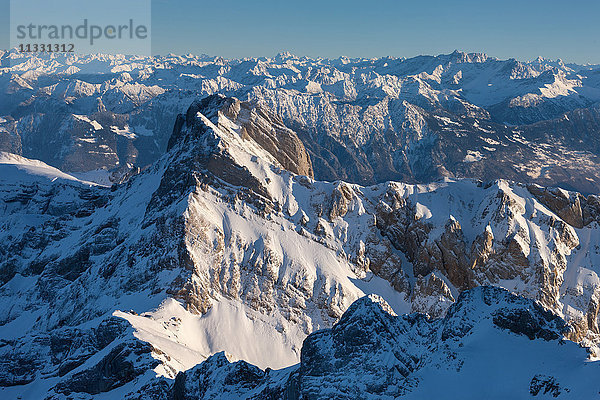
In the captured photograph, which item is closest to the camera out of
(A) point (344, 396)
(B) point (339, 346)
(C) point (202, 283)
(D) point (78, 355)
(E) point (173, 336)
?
(A) point (344, 396)

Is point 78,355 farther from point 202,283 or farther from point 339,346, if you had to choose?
point 339,346

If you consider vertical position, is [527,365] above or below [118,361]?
above

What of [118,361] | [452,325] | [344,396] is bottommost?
[118,361]

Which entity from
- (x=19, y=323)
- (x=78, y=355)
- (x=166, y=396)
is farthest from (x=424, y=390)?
(x=19, y=323)

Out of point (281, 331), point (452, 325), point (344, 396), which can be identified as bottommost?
point (281, 331)

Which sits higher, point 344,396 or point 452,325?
point 452,325

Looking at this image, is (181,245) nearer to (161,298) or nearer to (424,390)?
(161,298)

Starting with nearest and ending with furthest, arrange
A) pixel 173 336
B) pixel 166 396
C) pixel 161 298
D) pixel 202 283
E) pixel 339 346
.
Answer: pixel 339 346
pixel 166 396
pixel 173 336
pixel 161 298
pixel 202 283

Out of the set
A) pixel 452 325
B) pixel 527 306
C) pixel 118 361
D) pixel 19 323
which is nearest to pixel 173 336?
pixel 118 361

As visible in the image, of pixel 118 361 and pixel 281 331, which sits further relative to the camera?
pixel 281 331
